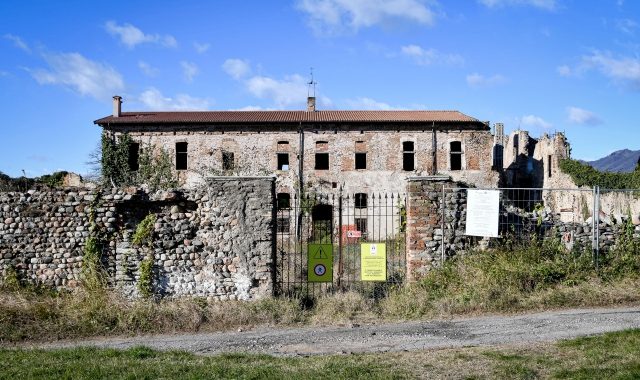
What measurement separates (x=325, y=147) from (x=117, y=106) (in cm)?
1204

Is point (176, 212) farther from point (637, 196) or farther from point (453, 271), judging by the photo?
point (637, 196)

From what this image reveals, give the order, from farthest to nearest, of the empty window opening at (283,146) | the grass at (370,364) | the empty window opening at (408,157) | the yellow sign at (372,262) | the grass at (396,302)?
the empty window opening at (408,157) < the empty window opening at (283,146) < the yellow sign at (372,262) < the grass at (396,302) < the grass at (370,364)

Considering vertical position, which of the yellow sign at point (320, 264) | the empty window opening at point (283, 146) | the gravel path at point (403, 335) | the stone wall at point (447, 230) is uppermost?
the empty window opening at point (283, 146)

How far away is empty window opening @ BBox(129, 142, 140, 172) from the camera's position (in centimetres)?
2656

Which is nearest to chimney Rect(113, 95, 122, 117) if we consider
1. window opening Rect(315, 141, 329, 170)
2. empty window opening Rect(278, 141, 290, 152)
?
empty window opening Rect(278, 141, 290, 152)

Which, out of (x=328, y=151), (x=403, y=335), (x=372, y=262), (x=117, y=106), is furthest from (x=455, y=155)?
(x=403, y=335)

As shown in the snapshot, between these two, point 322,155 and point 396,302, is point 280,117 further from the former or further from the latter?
point 396,302

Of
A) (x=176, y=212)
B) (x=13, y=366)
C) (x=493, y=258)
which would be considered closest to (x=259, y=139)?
(x=176, y=212)

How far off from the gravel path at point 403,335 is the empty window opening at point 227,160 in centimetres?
1859

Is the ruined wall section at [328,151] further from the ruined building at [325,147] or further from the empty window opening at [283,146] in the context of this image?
the empty window opening at [283,146]

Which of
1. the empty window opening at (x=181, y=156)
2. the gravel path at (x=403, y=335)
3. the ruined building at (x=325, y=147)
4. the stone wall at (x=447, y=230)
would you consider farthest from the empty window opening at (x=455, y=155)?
the gravel path at (x=403, y=335)

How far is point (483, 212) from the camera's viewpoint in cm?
961

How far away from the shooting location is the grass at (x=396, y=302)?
8.56 meters

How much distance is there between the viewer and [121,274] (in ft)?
31.3
